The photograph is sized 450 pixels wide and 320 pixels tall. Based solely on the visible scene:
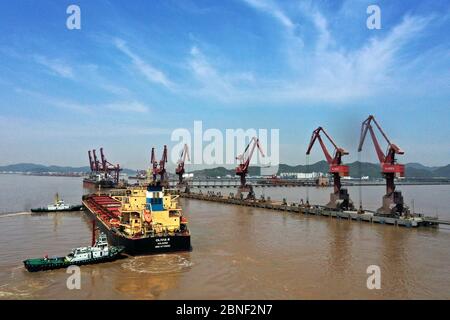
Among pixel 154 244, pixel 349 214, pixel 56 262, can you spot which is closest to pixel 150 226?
pixel 154 244

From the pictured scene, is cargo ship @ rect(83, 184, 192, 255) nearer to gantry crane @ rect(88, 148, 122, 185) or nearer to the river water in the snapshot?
the river water

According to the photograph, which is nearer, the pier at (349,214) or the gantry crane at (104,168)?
the pier at (349,214)

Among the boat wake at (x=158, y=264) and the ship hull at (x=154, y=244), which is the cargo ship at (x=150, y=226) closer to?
the ship hull at (x=154, y=244)

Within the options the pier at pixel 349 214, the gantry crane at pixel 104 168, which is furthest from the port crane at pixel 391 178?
the gantry crane at pixel 104 168

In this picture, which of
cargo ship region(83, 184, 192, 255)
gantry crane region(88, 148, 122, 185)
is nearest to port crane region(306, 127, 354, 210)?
cargo ship region(83, 184, 192, 255)

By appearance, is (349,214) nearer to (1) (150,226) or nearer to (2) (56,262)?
(1) (150,226)

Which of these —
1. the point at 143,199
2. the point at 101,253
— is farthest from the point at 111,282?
the point at 143,199

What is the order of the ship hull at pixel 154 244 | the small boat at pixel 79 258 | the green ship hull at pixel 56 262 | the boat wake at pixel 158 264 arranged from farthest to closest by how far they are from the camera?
1. the ship hull at pixel 154 244
2. the boat wake at pixel 158 264
3. the small boat at pixel 79 258
4. the green ship hull at pixel 56 262

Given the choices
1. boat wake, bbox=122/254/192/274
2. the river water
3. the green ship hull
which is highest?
the green ship hull
